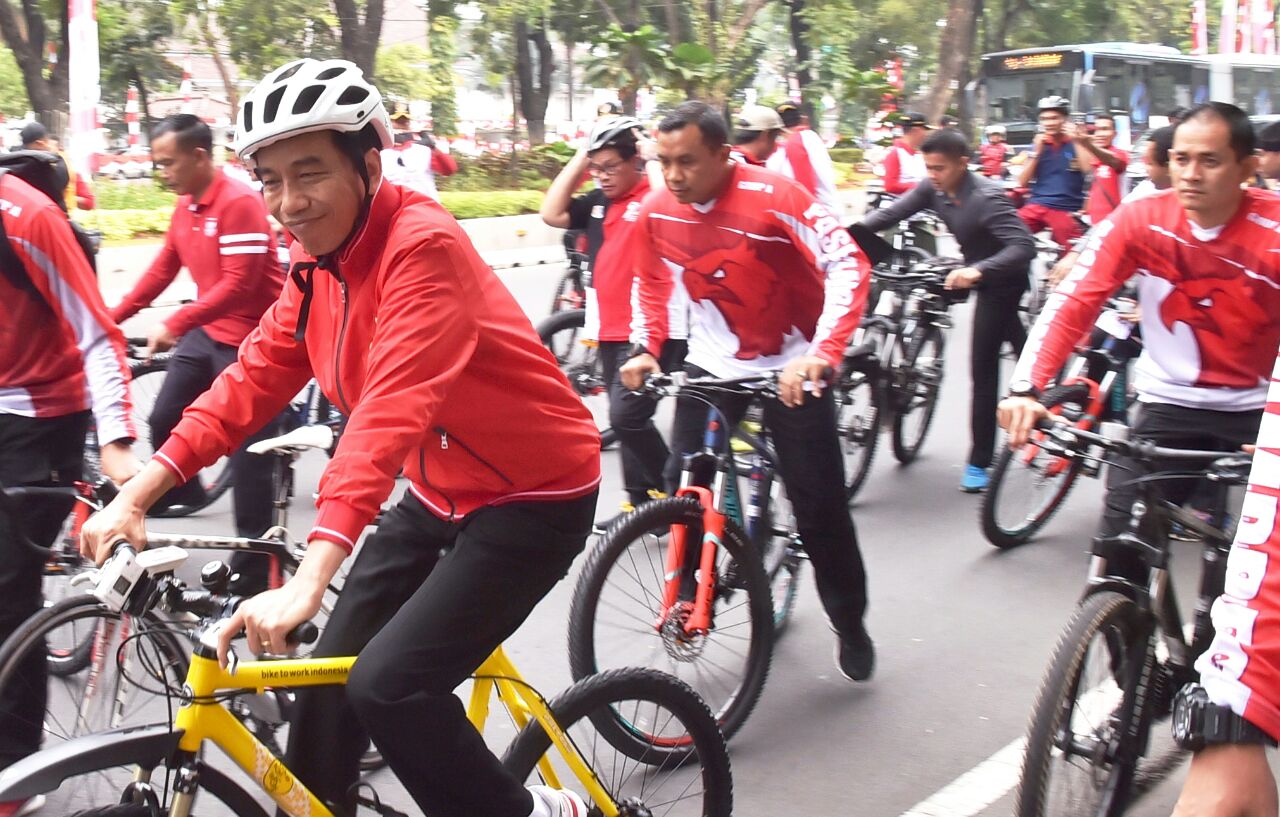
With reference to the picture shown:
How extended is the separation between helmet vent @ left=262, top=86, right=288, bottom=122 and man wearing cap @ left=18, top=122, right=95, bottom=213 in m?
4.81

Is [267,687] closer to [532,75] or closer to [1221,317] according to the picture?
[1221,317]

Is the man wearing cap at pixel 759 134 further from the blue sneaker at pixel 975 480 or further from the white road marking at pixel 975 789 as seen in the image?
the white road marking at pixel 975 789

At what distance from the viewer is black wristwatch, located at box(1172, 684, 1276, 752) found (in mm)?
1675

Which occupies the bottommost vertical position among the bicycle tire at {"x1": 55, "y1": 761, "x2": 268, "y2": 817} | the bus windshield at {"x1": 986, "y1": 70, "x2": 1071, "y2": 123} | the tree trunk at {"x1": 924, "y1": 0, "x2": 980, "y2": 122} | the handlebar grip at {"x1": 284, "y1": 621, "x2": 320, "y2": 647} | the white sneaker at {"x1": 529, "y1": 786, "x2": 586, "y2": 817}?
the white sneaker at {"x1": 529, "y1": 786, "x2": 586, "y2": 817}

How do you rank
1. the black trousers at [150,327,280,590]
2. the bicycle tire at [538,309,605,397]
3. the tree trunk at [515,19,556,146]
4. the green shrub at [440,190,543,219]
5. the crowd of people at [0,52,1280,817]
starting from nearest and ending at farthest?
the crowd of people at [0,52,1280,817] < the black trousers at [150,327,280,590] < the bicycle tire at [538,309,605,397] < the green shrub at [440,190,543,219] < the tree trunk at [515,19,556,146]

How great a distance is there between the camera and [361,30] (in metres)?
26.5

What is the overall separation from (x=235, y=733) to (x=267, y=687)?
0.09 metres

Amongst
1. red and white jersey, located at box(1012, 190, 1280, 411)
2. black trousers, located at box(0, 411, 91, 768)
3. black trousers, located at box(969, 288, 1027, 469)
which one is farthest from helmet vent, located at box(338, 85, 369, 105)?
black trousers, located at box(969, 288, 1027, 469)

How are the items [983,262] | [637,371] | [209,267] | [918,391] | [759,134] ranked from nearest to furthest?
[637,371] < [209,267] < [983,262] < [918,391] < [759,134]

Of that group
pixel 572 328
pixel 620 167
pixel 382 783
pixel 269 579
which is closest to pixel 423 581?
pixel 269 579

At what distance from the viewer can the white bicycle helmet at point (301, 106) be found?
2561 mm

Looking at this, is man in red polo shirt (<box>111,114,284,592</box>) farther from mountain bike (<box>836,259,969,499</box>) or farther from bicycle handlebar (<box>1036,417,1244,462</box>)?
bicycle handlebar (<box>1036,417,1244,462</box>)

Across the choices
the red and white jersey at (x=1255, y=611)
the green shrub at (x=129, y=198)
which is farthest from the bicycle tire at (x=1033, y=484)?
the green shrub at (x=129, y=198)

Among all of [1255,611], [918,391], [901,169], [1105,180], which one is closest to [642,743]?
[1255,611]
